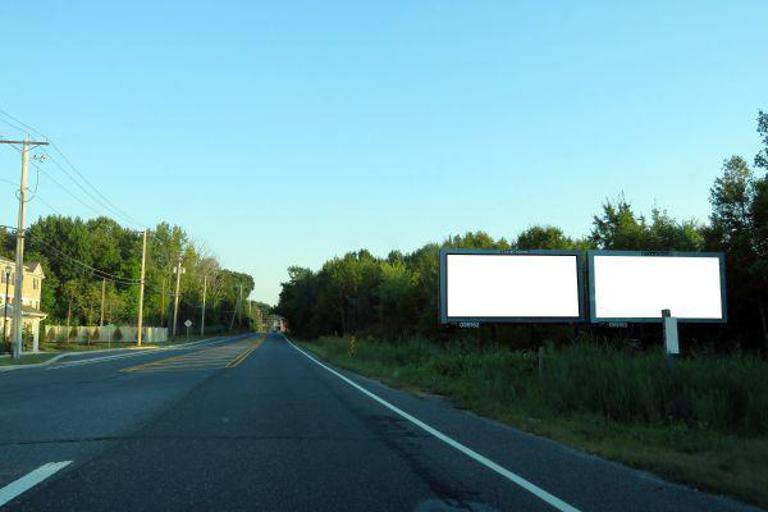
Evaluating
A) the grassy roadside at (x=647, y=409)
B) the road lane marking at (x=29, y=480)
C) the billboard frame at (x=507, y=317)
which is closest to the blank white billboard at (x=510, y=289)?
the billboard frame at (x=507, y=317)

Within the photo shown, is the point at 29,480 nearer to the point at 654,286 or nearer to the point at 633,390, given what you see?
the point at 633,390

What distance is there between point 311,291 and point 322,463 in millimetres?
125412

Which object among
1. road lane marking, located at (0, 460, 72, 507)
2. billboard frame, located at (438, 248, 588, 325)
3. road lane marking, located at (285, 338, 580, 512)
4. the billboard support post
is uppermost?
billboard frame, located at (438, 248, 588, 325)

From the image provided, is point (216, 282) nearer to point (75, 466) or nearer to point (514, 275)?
point (514, 275)

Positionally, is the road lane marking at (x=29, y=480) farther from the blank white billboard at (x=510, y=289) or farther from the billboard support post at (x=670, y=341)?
the blank white billboard at (x=510, y=289)

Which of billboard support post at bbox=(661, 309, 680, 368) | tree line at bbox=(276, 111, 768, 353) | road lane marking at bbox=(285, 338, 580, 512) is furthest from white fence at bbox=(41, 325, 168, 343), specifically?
billboard support post at bbox=(661, 309, 680, 368)

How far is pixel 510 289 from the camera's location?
30203mm

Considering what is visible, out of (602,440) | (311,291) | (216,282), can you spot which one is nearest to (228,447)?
(602,440)

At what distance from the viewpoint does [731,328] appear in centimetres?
3306

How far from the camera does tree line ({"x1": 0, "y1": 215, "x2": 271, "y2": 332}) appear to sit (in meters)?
96.2

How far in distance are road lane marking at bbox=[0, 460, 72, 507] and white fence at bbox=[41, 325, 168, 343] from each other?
67.5 meters

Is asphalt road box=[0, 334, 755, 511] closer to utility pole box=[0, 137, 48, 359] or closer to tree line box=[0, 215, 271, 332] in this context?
utility pole box=[0, 137, 48, 359]

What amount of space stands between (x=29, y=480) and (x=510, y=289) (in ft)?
81.8

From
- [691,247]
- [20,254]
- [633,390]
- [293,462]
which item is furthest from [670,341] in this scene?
[20,254]
